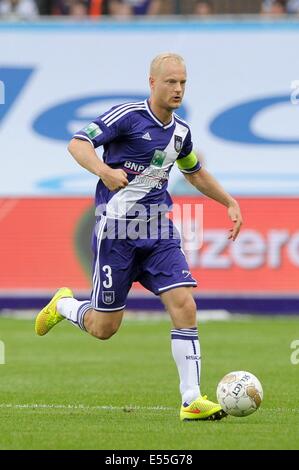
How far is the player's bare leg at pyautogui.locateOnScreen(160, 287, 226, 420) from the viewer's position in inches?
369

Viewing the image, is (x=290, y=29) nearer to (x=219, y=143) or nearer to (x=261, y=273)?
(x=219, y=143)

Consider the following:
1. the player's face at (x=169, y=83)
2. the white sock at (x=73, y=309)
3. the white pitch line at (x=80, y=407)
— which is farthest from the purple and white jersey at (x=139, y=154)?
the white pitch line at (x=80, y=407)

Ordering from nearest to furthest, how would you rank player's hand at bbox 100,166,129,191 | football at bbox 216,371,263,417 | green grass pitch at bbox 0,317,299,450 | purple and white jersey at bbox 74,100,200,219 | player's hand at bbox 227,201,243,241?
1. green grass pitch at bbox 0,317,299,450
2. player's hand at bbox 100,166,129,191
3. football at bbox 216,371,263,417
4. purple and white jersey at bbox 74,100,200,219
5. player's hand at bbox 227,201,243,241

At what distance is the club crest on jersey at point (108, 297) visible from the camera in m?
9.88

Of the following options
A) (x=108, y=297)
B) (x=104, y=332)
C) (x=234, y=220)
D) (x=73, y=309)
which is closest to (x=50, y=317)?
(x=73, y=309)

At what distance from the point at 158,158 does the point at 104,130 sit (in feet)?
1.77

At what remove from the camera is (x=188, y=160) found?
33.3ft

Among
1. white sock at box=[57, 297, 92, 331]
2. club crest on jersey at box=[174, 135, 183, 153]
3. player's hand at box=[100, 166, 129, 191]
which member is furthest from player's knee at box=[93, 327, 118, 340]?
player's hand at box=[100, 166, 129, 191]

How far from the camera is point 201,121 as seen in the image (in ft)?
69.8

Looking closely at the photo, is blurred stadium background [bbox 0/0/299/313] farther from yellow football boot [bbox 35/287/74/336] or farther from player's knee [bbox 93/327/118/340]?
player's knee [bbox 93/327/118/340]

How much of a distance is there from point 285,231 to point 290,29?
3.61m

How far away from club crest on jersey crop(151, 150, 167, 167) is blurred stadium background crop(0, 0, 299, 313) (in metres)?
10.7
